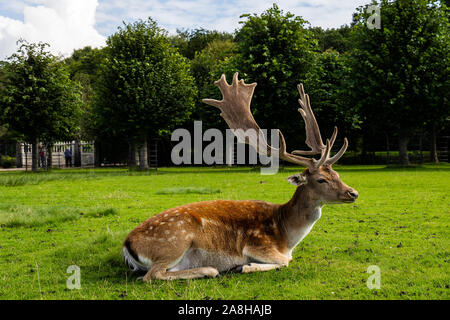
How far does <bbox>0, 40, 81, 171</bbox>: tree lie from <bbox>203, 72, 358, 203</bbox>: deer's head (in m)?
27.6

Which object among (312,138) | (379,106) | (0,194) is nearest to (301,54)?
(379,106)

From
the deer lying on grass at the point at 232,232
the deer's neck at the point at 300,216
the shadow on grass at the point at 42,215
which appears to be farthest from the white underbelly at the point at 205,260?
the shadow on grass at the point at 42,215

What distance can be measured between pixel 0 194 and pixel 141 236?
39.6ft

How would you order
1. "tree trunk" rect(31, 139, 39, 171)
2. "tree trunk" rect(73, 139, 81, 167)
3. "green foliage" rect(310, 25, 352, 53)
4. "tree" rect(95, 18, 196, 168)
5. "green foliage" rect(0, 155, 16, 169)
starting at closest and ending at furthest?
"tree" rect(95, 18, 196, 168)
"tree trunk" rect(31, 139, 39, 171)
"tree trunk" rect(73, 139, 81, 167)
"green foliage" rect(0, 155, 16, 169)
"green foliage" rect(310, 25, 352, 53)

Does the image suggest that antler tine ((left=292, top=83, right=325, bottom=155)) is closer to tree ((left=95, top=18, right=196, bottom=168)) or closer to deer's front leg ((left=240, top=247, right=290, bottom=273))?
deer's front leg ((left=240, top=247, right=290, bottom=273))

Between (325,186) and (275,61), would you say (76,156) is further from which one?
(325,186)

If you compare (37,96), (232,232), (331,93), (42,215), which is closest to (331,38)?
(331,93)

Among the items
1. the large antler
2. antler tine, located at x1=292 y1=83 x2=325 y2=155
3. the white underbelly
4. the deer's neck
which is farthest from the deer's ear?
the white underbelly

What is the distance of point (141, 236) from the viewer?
5.68 m

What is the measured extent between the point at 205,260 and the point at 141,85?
1052 inches

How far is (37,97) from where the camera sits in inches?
1240

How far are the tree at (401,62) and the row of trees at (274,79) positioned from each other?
63 mm

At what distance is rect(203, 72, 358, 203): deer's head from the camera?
602 cm

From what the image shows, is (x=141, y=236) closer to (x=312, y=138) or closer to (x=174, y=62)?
(x=312, y=138)
